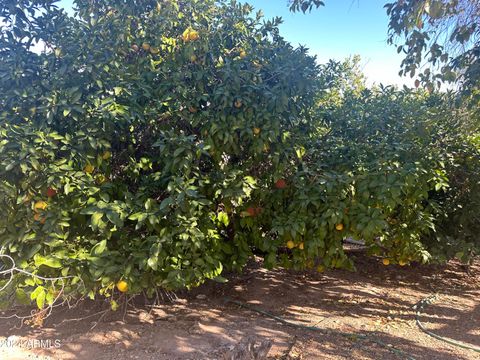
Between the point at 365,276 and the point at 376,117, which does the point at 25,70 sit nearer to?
the point at 376,117

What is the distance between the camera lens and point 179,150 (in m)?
2.56

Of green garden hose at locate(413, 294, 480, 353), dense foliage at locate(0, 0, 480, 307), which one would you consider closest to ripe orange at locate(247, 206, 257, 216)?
dense foliage at locate(0, 0, 480, 307)

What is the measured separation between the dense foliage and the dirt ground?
0.42 metres

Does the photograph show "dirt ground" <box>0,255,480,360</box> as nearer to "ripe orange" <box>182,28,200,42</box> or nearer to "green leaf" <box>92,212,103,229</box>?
"green leaf" <box>92,212,103,229</box>

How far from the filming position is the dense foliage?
2445 millimetres

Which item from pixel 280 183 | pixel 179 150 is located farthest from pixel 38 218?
pixel 280 183

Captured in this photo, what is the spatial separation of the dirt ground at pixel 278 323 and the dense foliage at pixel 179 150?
424mm

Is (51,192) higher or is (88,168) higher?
(88,168)

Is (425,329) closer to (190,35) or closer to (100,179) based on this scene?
(100,179)

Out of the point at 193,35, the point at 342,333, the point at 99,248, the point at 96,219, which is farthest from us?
the point at 342,333

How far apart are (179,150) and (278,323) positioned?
5.92ft

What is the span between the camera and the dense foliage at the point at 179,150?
2.45 metres

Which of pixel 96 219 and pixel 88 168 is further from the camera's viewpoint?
pixel 88 168

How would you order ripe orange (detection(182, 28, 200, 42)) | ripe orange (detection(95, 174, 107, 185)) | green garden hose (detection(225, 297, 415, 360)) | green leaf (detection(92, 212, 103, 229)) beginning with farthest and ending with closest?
ripe orange (detection(182, 28, 200, 42))
green garden hose (detection(225, 297, 415, 360))
ripe orange (detection(95, 174, 107, 185))
green leaf (detection(92, 212, 103, 229))
